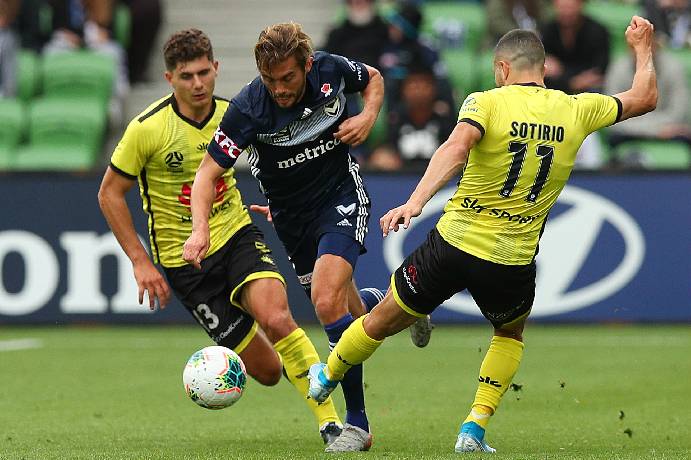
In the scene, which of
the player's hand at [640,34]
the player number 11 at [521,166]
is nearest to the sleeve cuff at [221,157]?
the player number 11 at [521,166]

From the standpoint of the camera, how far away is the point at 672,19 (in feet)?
57.6

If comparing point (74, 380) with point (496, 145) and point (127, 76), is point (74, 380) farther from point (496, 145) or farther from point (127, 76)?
point (127, 76)

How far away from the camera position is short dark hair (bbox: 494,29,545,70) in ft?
23.2

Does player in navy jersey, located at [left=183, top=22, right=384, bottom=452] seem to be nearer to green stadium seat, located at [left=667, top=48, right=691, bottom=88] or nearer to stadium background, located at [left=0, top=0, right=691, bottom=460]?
stadium background, located at [left=0, top=0, right=691, bottom=460]

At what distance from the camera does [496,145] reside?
23.0 ft

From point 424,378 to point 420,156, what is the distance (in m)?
4.80

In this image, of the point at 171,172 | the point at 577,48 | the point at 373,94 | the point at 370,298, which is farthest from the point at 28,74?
the point at 373,94

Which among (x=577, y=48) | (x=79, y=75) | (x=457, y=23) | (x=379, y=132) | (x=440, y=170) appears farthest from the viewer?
(x=457, y=23)

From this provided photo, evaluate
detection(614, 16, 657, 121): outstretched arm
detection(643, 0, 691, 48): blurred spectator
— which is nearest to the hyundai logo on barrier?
detection(643, 0, 691, 48): blurred spectator

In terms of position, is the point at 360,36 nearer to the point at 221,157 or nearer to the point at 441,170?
the point at 221,157

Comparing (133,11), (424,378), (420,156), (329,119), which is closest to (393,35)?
(420,156)

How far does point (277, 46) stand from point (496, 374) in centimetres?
206

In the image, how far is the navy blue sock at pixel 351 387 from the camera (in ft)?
25.4

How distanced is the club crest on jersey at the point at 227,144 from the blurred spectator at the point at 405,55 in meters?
8.52
